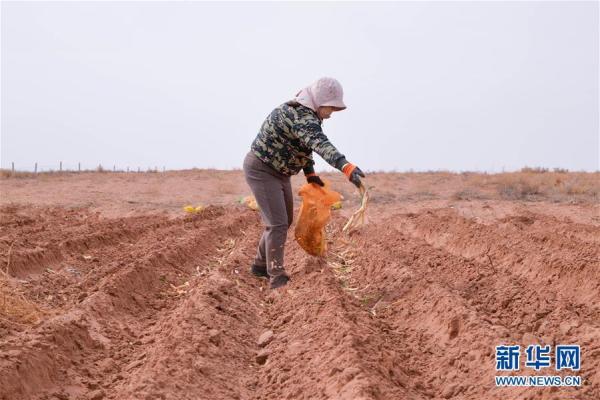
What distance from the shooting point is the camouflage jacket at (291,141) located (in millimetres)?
5777

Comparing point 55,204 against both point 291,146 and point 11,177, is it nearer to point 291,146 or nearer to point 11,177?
point 11,177

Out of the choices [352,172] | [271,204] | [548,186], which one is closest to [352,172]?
[352,172]

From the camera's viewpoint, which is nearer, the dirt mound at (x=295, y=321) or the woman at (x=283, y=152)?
the dirt mound at (x=295, y=321)

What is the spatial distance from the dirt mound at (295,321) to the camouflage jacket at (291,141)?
1.02 meters

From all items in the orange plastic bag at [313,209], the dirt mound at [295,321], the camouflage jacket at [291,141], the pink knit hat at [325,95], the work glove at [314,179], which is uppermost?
the pink knit hat at [325,95]

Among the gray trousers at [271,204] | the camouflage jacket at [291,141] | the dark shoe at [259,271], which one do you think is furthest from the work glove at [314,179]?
the dark shoe at [259,271]

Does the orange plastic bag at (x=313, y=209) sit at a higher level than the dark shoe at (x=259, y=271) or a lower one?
higher

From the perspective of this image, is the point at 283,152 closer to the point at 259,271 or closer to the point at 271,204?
the point at 271,204

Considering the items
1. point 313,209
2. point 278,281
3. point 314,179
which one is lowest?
point 278,281

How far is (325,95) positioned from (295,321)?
186 cm

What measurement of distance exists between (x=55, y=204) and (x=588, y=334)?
1633 cm

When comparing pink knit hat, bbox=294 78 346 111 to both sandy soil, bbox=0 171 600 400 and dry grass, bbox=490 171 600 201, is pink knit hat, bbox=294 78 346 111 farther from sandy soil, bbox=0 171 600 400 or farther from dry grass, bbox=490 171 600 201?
dry grass, bbox=490 171 600 201

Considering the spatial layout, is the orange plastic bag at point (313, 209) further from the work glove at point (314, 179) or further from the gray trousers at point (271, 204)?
the gray trousers at point (271, 204)

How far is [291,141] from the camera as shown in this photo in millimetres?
6273
